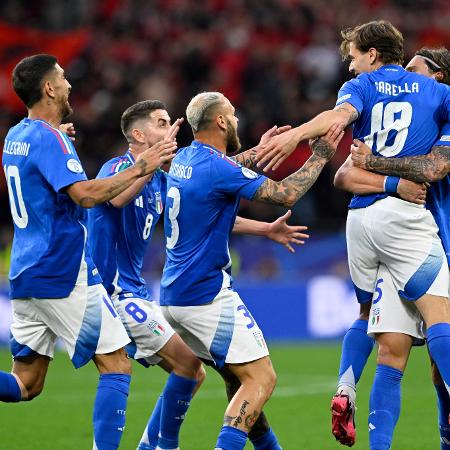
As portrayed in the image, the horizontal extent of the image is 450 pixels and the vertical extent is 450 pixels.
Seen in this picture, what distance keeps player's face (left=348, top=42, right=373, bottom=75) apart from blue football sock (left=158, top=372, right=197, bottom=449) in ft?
7.47

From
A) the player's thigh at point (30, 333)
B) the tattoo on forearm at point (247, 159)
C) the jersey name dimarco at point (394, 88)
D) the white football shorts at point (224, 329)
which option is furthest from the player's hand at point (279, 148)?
the player's thigh at point (30, 333)

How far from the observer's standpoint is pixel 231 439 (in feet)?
19.5

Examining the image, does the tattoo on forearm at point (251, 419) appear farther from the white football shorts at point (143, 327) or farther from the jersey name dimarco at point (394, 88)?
the jersey name dimarco at point (394, 88)

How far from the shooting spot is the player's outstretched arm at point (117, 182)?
582cm

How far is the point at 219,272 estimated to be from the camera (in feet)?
20.7

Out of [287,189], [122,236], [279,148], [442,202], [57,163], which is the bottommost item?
[122,236]

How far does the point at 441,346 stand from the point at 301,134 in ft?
4.81

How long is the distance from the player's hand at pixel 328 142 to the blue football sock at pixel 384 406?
52.2 inches

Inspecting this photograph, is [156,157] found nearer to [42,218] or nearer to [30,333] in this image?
[42,218]

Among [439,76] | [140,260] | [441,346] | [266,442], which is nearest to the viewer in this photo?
[441,346]

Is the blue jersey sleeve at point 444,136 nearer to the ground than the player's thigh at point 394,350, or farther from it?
farther from it

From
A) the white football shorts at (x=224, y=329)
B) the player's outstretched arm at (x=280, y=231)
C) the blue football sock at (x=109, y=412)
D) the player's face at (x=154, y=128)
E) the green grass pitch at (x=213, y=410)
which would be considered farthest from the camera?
the green grass pitch at (x=213, y=410)

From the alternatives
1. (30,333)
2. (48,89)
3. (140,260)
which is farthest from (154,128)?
(30,333)

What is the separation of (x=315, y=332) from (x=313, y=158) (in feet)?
31.7
